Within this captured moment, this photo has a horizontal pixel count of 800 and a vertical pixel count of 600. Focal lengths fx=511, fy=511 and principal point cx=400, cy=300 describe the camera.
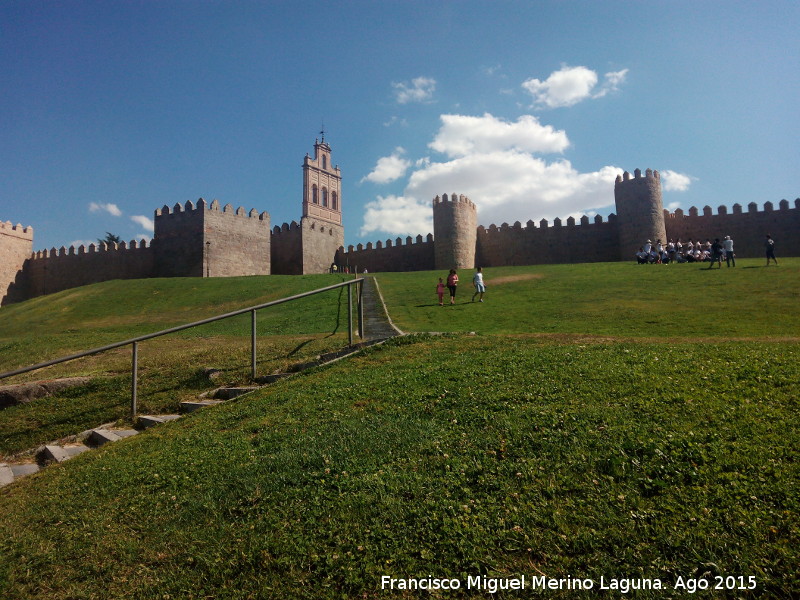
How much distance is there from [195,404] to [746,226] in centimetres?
4027

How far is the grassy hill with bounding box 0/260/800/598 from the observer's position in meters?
3.44

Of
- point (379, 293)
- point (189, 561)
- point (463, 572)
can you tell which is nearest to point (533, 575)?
point (463, 572)

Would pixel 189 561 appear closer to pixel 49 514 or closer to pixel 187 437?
pixel 49 514

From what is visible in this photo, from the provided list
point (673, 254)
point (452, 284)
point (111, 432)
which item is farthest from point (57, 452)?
point (673, 254)

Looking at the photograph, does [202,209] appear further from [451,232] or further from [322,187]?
[322,187]

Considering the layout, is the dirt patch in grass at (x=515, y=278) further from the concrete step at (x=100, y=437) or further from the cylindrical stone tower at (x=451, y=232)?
the concrete step at (x=100, y=437)

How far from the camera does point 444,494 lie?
4242 millimetres

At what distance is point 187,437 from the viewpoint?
6.69 m

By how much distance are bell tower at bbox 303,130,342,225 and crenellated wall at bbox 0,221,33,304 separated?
39.8 m

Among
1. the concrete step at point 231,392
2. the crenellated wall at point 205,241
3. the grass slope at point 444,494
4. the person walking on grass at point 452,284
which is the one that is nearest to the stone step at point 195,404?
the concrete step at point 231,392

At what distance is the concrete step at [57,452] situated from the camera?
7219mm

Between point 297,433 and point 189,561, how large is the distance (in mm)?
2187

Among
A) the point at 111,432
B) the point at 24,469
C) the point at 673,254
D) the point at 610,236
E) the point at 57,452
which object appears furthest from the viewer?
the point at 610,236

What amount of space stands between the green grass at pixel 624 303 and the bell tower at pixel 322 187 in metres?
61.3
